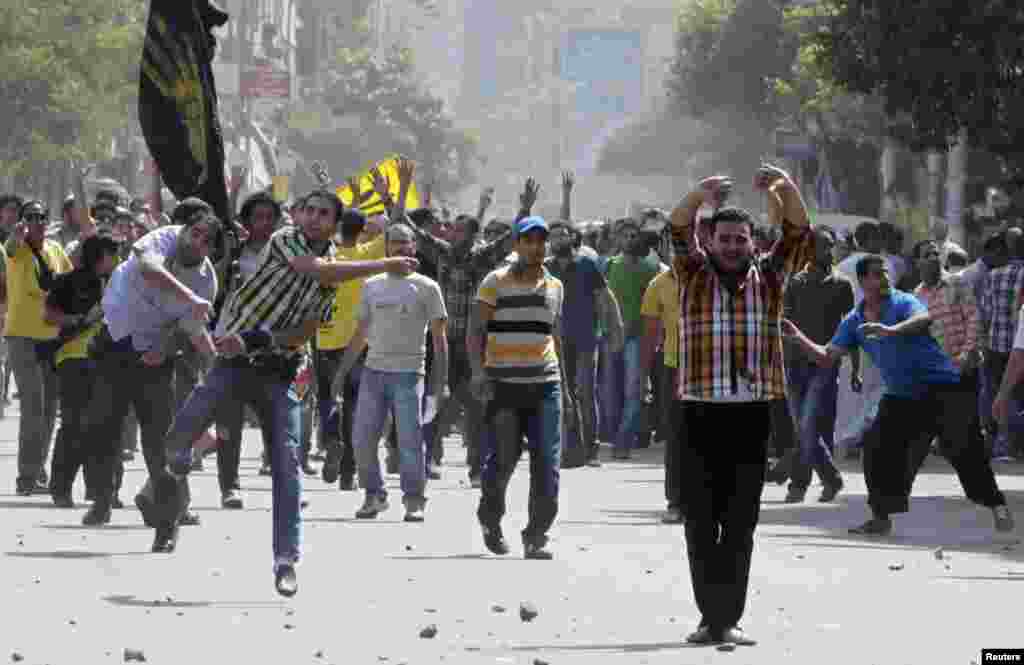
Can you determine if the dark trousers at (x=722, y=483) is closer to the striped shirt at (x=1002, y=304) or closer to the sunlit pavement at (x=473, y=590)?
the sunlit pavement at (x=473, y=590)

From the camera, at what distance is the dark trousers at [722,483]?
11148 millimetres

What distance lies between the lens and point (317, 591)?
12.4 m

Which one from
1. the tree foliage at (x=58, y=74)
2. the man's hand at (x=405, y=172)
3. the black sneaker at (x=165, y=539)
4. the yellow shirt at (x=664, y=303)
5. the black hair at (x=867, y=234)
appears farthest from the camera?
the tree foliage at (x=58, y=74)

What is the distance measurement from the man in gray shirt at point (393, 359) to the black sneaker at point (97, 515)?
64.5 inches

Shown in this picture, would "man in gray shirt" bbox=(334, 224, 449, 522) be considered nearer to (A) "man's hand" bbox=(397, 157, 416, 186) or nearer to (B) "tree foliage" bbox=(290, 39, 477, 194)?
(A) "man's hand" bbox=(397, 157, 416, 186)

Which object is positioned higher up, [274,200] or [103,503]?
[274,200]

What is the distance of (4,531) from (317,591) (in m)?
3.02

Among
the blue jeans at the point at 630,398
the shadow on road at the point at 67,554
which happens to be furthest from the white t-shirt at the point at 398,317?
the blue jeans at the point at 630,398

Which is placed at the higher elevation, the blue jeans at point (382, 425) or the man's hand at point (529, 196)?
the man's hand at point (529, 196)

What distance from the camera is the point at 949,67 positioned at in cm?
2547

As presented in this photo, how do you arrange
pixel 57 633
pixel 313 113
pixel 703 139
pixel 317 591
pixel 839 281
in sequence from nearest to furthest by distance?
1. pixel 57 633
2. pixel 317 591
3. pixel 839 281
4. pixel 313 113
5. pixel 703 139

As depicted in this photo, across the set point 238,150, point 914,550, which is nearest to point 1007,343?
point 914,550

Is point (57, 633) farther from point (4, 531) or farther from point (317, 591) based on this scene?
point (4, 531)

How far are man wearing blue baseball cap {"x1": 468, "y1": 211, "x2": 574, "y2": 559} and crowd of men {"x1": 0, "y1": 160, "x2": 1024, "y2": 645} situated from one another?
13 mm
